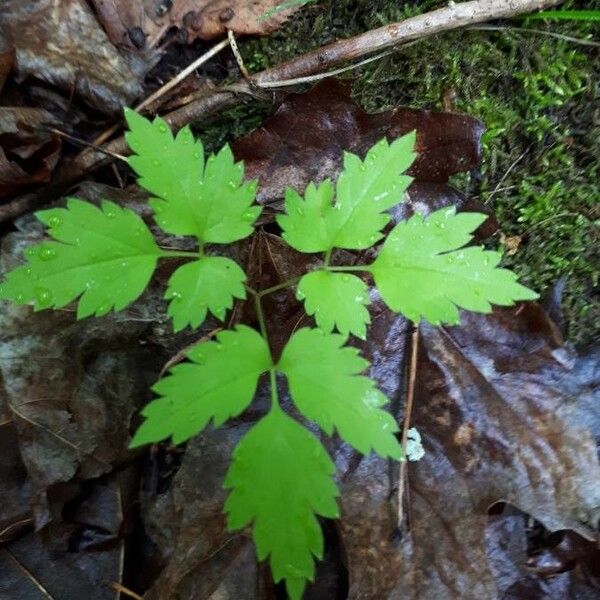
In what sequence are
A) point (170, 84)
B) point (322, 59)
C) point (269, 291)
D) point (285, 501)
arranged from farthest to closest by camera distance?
1. point (170, 84)
2. point (322, 59)
3. point (269, 291)
4. point (285, 501)

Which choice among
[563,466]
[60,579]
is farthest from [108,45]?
[563,466]

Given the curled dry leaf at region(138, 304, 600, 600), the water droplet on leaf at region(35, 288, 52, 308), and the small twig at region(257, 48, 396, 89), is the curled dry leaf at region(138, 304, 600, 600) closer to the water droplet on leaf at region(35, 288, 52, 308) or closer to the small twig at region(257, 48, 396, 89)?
the water droplet on leaf at region(35, 288, 52, 308)

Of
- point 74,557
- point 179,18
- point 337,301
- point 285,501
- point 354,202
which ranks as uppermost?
point 179,18

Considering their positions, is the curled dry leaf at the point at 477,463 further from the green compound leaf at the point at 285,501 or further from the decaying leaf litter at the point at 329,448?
the green compound leaf at the point at 285,501

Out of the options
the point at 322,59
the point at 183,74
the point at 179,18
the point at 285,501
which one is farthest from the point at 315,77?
the point at 285,501

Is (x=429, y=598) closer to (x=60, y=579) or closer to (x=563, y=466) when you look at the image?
(x=563, y=466)

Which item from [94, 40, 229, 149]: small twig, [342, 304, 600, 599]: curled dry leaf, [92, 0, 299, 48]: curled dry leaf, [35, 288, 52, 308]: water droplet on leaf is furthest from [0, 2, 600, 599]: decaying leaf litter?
[35, 288, 52, 308]: water droplet on leaf

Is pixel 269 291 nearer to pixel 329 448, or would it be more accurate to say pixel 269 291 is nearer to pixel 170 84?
pixel 329 448

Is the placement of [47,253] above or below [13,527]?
above
